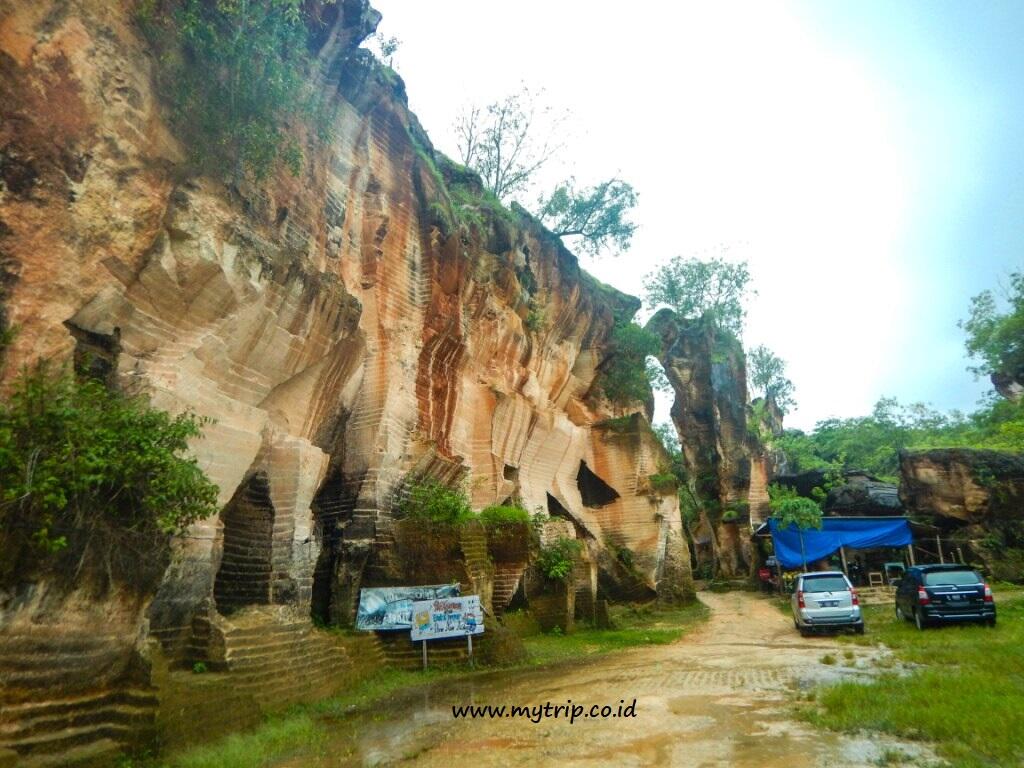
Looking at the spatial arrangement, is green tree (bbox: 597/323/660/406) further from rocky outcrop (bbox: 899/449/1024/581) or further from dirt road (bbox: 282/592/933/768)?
dirt road (bbox: 282/592/933/768)

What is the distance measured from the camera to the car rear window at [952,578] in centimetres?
1337

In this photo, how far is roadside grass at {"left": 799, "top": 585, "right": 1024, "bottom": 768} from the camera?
16.8ft

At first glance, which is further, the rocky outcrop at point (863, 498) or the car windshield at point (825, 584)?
the rocky outcrop at point (863, 498)

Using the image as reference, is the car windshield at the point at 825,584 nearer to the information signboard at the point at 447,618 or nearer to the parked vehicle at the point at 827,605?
the parked vehicle at the point at 827,605

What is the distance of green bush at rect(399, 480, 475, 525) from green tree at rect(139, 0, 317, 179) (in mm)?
6775

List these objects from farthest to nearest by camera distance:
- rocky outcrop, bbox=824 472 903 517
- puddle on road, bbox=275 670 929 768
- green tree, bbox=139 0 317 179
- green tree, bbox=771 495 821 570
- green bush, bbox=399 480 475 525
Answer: rocky outcrop, bbox=824 472 903 517
green tree, bbox=771 495 821 570
green bush, bbox=399 480 475 525
green tree, bbox=139 0 317 179
puddle on road, bbox=275 670 929 768

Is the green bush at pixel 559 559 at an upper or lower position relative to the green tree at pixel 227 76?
lower

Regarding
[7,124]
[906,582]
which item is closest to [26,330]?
[7,124]

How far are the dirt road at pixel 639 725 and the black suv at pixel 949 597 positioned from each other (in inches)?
92.1

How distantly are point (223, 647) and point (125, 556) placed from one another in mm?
2397

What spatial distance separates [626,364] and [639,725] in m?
19.9

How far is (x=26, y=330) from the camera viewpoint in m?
Answer: 6.84

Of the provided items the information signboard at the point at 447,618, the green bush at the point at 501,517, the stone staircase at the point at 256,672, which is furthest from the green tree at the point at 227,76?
the green bush at the point at 501,517

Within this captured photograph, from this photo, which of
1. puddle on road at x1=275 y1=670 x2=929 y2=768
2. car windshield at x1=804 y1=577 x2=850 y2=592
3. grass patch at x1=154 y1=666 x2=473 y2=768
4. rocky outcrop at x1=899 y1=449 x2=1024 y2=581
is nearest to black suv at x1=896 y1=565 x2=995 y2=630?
car windshield at x1=804 y1=577 x2=850 y2=592
